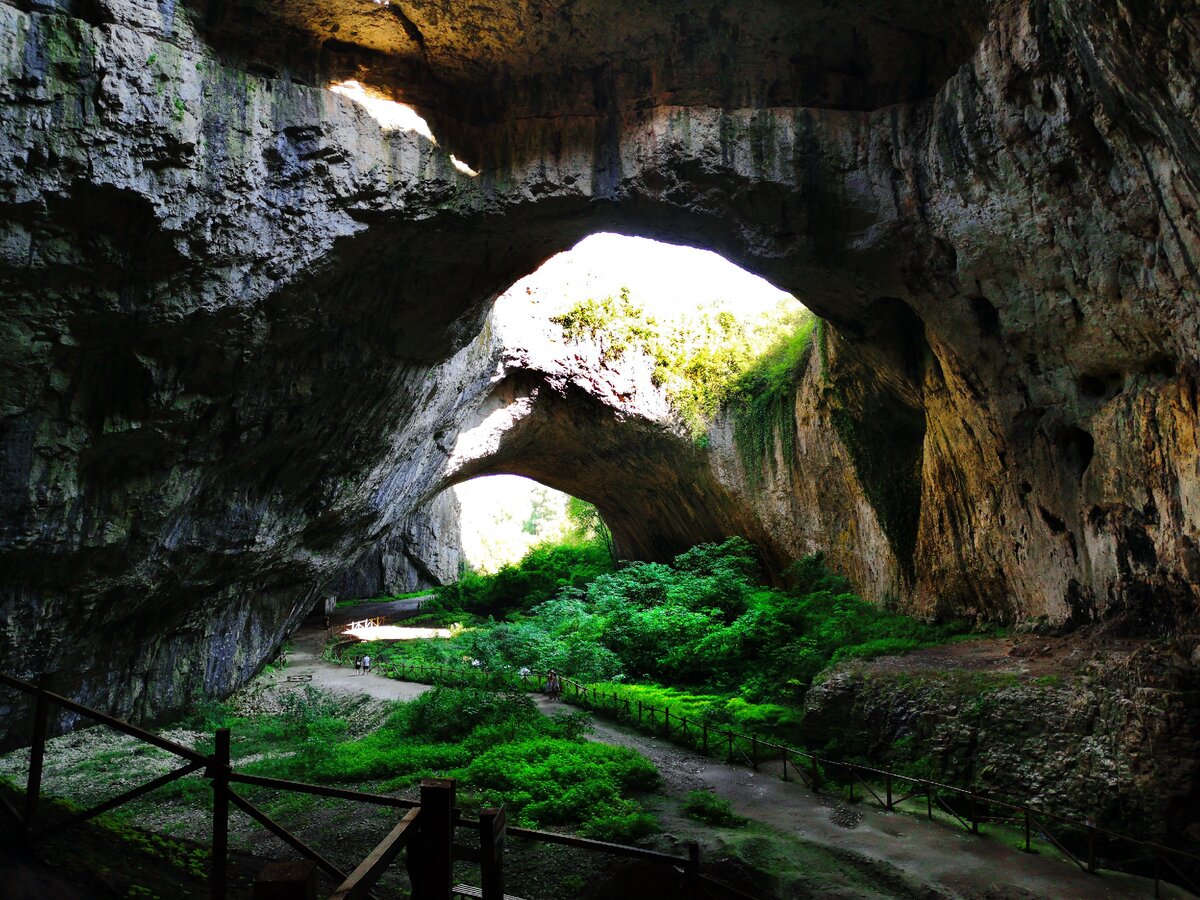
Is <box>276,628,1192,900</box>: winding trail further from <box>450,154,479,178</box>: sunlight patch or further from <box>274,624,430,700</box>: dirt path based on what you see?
<box>450,154,479,178</box>: sunlight patch

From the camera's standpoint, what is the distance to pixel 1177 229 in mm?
6566

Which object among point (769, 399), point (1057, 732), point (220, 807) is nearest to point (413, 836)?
point (220, 807)

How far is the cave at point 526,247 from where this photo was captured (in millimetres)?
7320

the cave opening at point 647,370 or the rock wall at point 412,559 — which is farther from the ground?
the cave opening at point 647,370

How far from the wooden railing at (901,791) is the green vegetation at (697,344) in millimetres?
8017

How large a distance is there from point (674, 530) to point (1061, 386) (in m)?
14.2

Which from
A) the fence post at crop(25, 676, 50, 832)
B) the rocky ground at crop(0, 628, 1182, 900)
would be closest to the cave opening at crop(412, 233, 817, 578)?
the rocky ground at crop(0, 628, 1182, 900)

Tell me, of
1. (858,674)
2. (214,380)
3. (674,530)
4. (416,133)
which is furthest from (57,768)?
(674,530)

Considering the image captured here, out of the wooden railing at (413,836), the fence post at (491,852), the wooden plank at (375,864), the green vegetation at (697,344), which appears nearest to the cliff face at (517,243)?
the wooden railing at (413,836)

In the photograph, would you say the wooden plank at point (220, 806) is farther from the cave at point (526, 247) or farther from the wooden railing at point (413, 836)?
the cave at point (526, 247)

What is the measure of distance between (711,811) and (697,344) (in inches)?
513

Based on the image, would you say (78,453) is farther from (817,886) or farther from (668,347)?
(668,347)

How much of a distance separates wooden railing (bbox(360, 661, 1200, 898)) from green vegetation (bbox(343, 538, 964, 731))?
22.8 inches

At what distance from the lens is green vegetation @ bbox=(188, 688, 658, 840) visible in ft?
26.7
